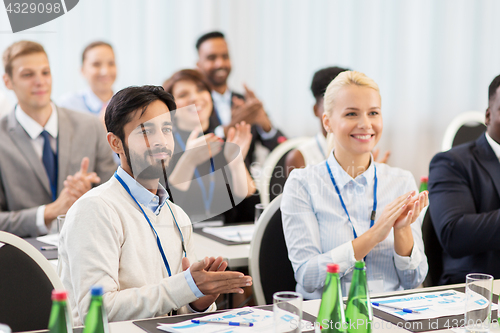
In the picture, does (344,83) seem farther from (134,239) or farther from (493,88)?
(134,239)

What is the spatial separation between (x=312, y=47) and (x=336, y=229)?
311 cm

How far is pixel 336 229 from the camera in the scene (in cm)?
165

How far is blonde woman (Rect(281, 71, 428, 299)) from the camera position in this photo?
1.58m

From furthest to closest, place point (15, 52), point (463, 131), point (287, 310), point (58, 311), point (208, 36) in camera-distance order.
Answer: point (208, 36)
point (463, 131)
point (15, 52)
point (287, 310)
point (58, 311)

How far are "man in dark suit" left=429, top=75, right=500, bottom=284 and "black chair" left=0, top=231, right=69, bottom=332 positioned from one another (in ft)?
4.11

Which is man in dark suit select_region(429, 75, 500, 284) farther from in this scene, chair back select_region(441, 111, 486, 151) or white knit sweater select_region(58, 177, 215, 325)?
chair back select_region(441, 111, 486, 151)

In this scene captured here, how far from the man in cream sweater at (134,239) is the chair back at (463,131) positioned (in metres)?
2.39

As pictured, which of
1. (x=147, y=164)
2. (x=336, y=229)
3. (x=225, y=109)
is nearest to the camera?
(x=147, y=164)

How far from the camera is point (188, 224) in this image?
A: 1393mm

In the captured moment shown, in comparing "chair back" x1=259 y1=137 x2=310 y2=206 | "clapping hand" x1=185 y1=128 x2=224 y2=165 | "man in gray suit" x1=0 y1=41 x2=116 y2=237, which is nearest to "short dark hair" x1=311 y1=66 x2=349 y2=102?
"chair back" x1=259 y1=137 x2=310 y2=206

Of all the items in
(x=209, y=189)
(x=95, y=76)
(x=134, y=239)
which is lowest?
(x=134, y=239)

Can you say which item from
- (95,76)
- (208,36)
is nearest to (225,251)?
(95,76)

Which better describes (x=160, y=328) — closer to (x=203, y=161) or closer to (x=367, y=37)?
(x=203, y=161)

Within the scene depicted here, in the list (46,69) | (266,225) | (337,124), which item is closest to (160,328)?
(266,225)
